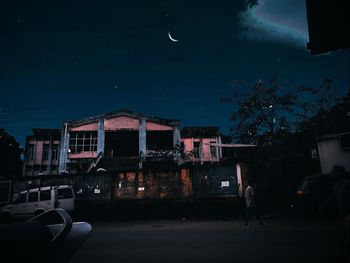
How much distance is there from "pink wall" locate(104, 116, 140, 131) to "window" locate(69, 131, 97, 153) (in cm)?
192

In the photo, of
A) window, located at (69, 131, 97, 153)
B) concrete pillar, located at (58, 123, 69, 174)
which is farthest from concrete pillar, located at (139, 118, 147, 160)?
concrete pillar, located at (58, 123, 69, 174)

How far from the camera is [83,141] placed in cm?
3362

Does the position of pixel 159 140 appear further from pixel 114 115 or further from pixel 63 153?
pixel 63 153

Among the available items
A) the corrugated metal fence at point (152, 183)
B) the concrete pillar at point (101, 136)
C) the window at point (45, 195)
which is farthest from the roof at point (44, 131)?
the window at point (45, 195)

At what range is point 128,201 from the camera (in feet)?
64.3

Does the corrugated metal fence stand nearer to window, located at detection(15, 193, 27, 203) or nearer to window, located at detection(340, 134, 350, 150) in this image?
window, located at detection(15, 193, 27, 203)

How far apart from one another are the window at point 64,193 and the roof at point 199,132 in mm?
21644

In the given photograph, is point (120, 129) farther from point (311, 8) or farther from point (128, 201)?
point (311, 8)

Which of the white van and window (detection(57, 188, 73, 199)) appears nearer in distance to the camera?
the white van

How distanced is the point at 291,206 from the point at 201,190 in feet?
18.8

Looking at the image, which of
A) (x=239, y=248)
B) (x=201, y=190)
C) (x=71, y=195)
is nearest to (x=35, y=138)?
(x=71, y=195)

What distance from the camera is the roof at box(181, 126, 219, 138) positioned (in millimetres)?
38375

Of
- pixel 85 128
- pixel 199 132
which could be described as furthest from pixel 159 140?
pixel 85 128

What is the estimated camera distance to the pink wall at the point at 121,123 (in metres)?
33.4
